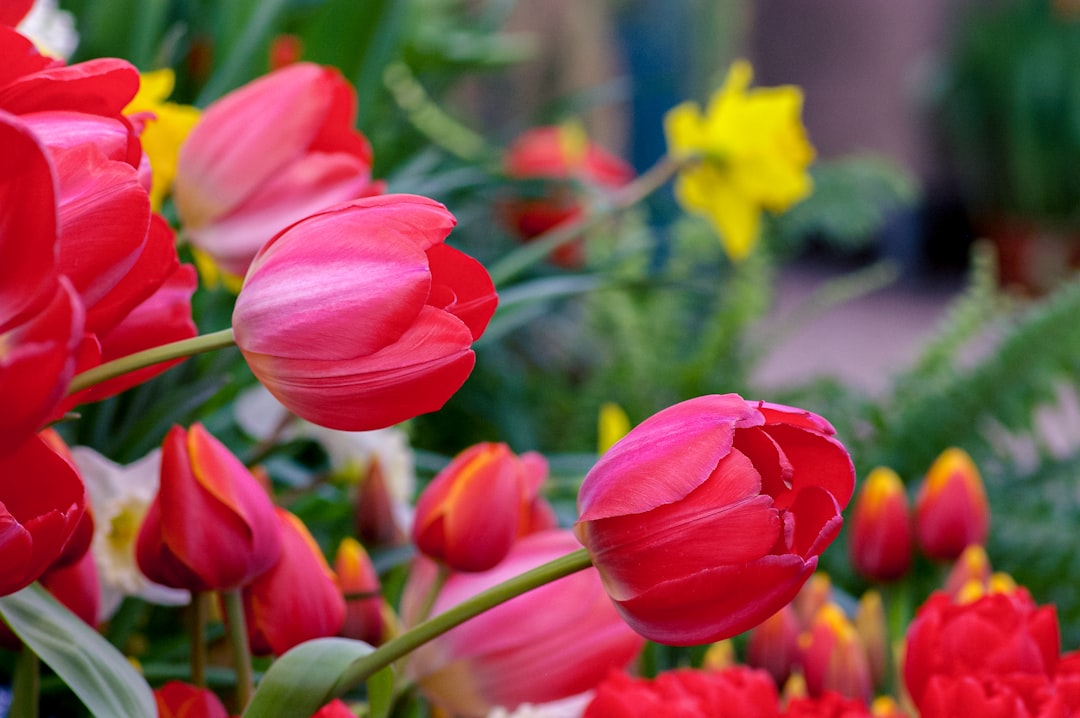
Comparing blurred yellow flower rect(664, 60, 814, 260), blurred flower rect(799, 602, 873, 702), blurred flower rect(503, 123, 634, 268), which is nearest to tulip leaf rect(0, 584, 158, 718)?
blurred flower rect(799, 602, 873, 702)

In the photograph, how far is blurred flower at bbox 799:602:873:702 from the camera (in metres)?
0.23

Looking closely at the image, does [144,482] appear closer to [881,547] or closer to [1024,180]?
[881,547]

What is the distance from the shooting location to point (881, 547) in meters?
0.27

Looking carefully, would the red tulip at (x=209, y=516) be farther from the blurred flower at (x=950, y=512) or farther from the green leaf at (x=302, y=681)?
the blurred flower at (x=950, y=512)

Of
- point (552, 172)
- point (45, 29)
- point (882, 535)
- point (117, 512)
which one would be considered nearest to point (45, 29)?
point (45, 29)

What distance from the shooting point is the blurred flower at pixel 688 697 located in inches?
6.2

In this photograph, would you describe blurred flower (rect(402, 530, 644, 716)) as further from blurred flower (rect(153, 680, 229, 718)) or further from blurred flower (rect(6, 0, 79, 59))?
blurred flower (rect(6, 0, 79, 59))

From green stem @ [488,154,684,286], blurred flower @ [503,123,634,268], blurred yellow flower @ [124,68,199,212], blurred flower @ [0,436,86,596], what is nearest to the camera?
blurred flower @ [0,436,86,596]

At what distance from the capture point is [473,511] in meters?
0.17

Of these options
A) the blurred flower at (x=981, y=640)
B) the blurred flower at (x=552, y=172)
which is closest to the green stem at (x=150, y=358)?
the blurred flower at (x=981, y=640)

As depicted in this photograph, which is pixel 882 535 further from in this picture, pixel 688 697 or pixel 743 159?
pixel 743 159

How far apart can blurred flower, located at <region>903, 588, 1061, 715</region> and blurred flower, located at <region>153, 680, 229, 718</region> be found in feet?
Result: 0.32

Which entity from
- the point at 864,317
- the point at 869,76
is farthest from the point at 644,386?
the point at 869,76

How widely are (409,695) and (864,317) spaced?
226cm
